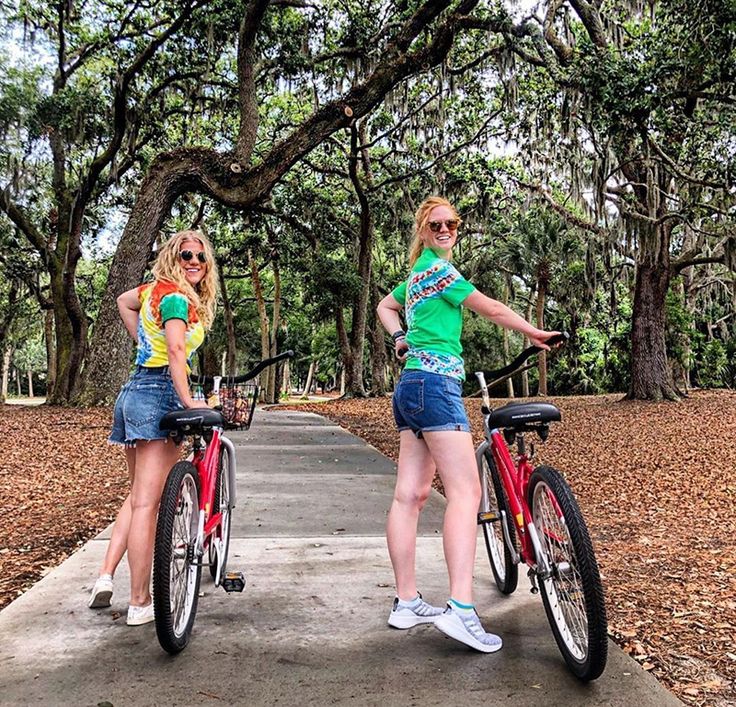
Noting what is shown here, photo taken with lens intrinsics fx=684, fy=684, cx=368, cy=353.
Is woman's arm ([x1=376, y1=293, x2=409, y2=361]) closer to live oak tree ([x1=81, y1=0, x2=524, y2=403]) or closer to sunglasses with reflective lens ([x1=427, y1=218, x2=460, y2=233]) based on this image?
sunglasses with reflective lens ([x1=427, y1=218, x2=460, y2=233])

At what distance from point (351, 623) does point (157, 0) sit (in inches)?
575

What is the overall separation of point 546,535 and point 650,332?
46.1 ft

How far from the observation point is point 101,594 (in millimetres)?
3225

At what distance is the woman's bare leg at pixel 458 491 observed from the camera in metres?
2.81

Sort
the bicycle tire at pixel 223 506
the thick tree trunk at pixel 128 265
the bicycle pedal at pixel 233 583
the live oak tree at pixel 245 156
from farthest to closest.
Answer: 1. the thick tree trunk at pixel 128 265
2. the live oak tree at pixel 245 156
3. the bicycle tire at pixel 223 506
4. the bicycle pedal at pixel 233 583

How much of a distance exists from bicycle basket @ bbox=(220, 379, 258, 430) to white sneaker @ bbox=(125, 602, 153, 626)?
3.28 ft

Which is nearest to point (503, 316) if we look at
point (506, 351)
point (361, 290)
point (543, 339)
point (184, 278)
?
point (543, 339)

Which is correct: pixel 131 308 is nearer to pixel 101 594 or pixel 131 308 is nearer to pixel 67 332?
pixel 101 594

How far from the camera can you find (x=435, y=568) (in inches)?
154

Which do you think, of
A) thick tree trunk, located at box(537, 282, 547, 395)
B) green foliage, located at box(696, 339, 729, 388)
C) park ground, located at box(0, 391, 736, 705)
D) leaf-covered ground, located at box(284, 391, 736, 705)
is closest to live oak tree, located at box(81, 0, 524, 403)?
park ground, located at box(0, 391, 736, 705)

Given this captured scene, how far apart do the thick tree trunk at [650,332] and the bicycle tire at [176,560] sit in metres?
14.5

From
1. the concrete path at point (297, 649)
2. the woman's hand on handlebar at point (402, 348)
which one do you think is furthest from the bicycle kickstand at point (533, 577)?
the woman's hand on handlebar at point (402, 348)

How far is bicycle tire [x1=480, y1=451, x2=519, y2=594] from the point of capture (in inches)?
128

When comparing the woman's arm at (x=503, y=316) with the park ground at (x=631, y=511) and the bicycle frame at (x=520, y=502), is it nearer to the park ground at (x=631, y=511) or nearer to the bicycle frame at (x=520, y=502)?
the bicycle frame at (x=520, y=502)
